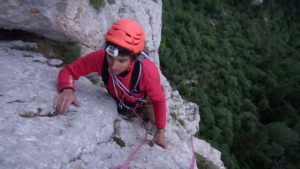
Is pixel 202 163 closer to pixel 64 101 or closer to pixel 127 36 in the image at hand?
pixel 64 101

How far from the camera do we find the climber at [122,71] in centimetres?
256

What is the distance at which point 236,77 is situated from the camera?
29.6 m

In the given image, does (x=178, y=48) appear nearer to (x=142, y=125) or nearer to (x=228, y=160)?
(x=228, y=160)

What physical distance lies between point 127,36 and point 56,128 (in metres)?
1.36

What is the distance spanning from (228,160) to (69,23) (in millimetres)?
20036

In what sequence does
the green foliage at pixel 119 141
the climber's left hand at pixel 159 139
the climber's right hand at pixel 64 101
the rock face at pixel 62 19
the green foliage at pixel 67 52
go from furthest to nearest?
the green foliage at pixel 67 52 → the climber's left hand at pixel 159 139 → the rock face at pixel 62 19 → the green foliage at pixel 119 141 → the climber's right hand at pixel 64 101

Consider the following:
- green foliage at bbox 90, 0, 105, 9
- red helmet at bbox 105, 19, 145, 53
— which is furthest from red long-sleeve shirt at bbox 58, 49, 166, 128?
green foliage at bbox 90, 0, 105, 9

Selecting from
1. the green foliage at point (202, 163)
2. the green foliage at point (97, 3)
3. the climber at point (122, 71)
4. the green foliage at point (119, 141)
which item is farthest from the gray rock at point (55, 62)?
the green foliage at point (202, 163)

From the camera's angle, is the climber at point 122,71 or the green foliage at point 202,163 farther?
the green foliage at point 202,163

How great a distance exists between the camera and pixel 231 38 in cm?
3497

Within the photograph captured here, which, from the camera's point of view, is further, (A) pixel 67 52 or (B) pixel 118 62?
(A) pixel 67 52

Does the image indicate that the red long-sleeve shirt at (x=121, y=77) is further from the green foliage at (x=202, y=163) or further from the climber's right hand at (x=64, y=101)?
the green foliage at (x=202, y=163)

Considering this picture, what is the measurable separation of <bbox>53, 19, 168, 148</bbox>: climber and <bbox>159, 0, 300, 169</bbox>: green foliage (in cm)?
1747

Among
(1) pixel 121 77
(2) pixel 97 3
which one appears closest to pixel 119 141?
(1) pixel 121 77
